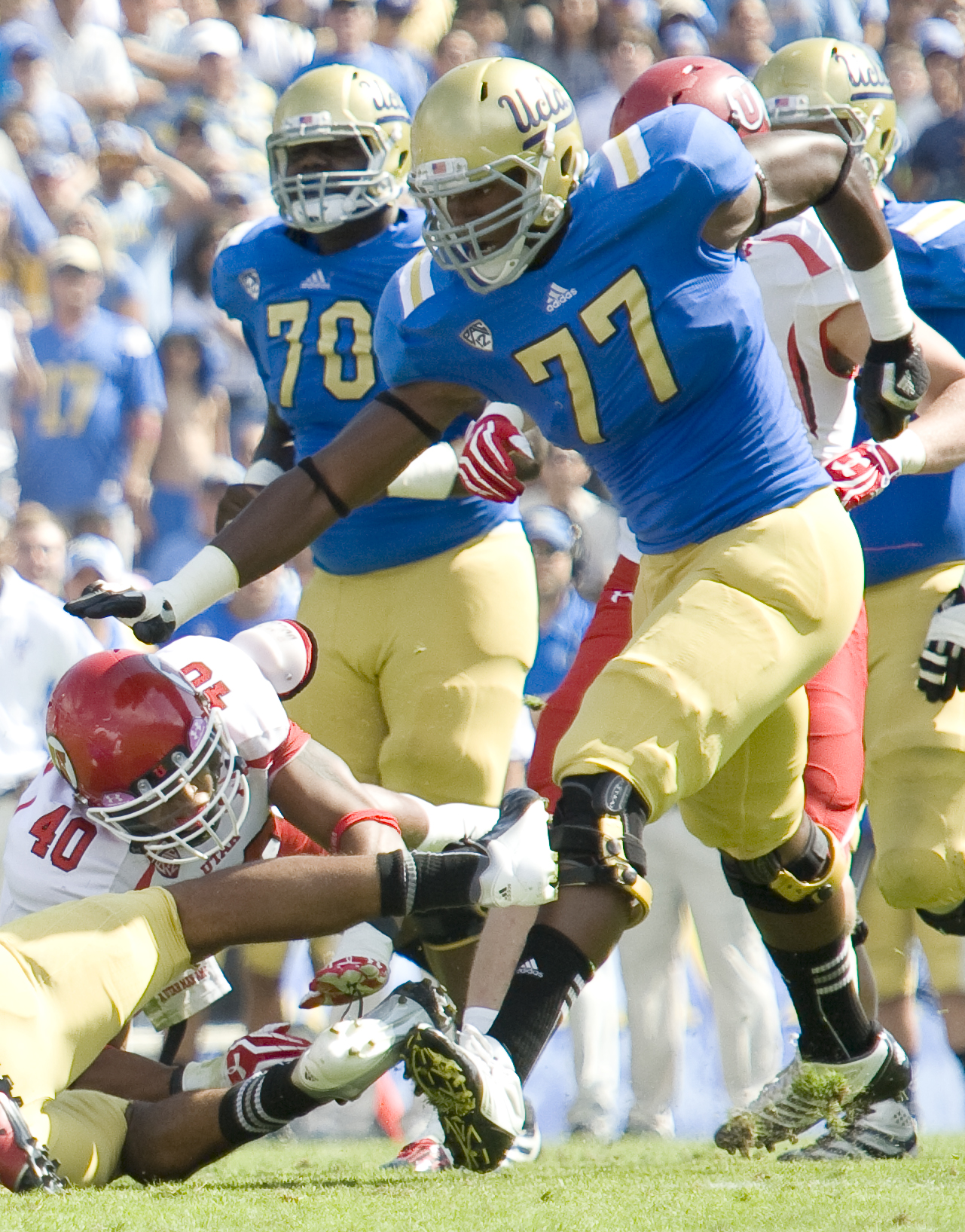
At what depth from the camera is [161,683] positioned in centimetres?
339

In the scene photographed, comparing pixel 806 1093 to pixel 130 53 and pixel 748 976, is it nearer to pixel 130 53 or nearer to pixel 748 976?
pixel 748 976

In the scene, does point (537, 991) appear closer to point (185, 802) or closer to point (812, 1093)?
point (185, 802)

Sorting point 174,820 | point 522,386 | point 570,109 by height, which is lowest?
point 174,820

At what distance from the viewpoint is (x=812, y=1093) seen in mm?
3691

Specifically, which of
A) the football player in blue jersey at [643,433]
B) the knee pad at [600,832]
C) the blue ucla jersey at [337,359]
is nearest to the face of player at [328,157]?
the blue ucla jersey at [337,359]

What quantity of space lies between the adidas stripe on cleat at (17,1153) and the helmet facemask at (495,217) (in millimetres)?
1598

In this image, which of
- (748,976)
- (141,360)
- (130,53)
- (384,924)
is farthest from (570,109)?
(130,53)

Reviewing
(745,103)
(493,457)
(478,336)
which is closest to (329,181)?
(493,457)

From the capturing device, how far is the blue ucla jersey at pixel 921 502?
4.16 meters

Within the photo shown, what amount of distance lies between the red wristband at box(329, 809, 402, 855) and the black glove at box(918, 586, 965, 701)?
121cm

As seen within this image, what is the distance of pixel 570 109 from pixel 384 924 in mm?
1973

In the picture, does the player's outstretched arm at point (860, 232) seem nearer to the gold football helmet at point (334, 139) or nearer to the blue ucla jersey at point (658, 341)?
the blue ucla jersey at point (658, 341)

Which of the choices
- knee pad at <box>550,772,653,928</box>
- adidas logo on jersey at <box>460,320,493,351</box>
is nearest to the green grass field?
knee pad at <box>550,772,653,928</box>

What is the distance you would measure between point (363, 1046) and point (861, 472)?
145 cm
